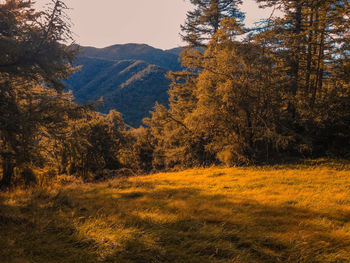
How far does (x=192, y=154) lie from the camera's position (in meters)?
15.2

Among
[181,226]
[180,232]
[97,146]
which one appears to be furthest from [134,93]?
[180,232]

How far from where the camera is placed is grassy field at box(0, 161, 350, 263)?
3.14 meters

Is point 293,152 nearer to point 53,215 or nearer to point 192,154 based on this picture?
point 192,154

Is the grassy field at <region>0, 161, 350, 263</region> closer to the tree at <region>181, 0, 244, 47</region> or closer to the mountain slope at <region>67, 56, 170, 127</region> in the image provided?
the tree at <region>181, 0, 244, 47</region>

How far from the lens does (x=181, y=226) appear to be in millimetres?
4133

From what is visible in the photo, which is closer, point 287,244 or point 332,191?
point 287,244

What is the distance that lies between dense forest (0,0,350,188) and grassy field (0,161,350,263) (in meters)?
2.81

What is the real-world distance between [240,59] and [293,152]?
7.07 metres

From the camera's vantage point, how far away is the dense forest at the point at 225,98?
6945 millimetres

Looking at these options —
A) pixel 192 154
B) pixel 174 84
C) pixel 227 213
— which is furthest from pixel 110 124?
pixel 227 213

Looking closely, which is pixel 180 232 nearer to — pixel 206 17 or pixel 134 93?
pixel 206 17

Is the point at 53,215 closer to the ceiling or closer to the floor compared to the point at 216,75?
closer to the floor

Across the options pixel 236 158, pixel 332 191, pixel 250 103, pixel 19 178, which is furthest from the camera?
pixel 236 158

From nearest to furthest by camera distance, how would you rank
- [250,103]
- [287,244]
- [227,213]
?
[287,244] → [227,213] → [250,103]
